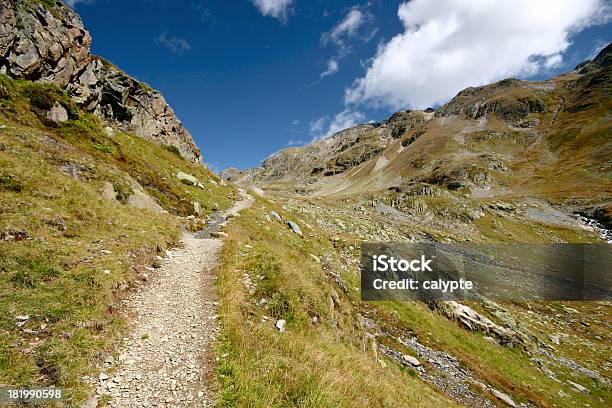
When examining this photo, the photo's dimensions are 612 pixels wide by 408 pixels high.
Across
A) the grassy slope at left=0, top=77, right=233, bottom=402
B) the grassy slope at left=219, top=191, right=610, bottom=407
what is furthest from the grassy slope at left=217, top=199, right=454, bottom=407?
the grassy slope at left=0, top=77, right=233, bottom=402

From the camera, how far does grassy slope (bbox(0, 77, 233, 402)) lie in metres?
8.02

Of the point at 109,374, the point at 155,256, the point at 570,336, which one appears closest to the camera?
the point at 109,374

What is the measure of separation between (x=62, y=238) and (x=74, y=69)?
4125 centimetres

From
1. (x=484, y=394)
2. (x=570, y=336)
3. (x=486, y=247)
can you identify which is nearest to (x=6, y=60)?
(x=484, y=394)

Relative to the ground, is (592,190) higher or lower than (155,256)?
higher

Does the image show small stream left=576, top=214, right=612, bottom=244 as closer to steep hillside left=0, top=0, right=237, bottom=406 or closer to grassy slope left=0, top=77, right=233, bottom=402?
steep hillside left=0, top=0, right=237, bottom=406

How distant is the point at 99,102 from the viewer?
47.6m

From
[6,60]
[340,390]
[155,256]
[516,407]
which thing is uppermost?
[6,60]

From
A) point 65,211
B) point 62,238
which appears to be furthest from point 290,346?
point 65,211

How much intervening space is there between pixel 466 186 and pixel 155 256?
498 ft

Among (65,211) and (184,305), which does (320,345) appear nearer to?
(184,305)

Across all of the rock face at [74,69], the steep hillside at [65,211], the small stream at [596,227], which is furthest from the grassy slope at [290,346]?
the small stream at [596,227]

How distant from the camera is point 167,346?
9.34m

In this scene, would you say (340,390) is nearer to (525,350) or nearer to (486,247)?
(525,350)
